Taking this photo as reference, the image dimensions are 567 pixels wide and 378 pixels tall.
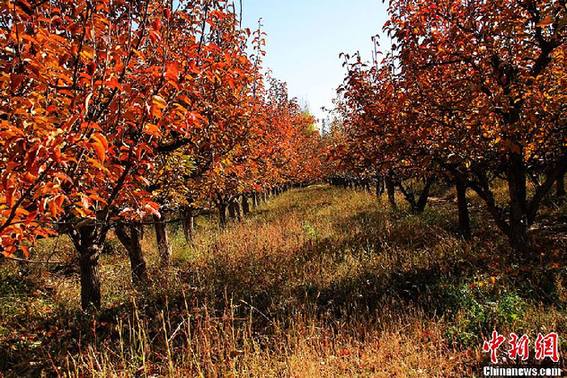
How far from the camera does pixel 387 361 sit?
4.41 metres

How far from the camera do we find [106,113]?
10.2 ft

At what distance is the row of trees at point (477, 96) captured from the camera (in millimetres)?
5289

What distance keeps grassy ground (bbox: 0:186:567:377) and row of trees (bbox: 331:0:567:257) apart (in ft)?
5.62

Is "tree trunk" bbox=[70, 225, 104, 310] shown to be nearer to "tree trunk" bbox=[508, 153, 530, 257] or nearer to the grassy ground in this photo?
the grassy ground

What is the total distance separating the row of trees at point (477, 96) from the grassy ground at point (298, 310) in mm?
1712

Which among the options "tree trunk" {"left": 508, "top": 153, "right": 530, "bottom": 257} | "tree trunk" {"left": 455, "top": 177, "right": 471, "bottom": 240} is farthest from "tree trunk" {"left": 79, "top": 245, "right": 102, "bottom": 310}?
"tree trunk" {"left": 455, "top": 177, "right": 471, "bottom": 240}

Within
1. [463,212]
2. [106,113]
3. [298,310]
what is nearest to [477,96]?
[463,212]

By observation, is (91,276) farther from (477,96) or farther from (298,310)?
(477,96)

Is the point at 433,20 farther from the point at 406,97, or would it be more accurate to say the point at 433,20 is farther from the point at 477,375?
the point at 477,375

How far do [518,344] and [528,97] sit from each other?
11.4 ft

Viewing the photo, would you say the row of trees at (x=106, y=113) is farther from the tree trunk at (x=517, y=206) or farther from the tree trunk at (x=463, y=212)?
the tree trunk at (x=463, y=212)

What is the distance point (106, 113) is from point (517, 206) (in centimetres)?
675

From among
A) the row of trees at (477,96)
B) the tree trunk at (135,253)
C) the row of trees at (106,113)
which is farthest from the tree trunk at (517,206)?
the tree trunk at (135,253)

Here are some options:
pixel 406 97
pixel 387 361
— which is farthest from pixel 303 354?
pixel 406 97
